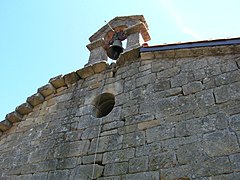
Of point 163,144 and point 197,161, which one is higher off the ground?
point 163,144

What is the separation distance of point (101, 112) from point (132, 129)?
982 mm

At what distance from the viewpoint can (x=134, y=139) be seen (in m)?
2.97

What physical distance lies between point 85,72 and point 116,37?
1.07 m

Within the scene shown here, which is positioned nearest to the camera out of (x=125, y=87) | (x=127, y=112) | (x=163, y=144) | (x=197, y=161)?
(x=197, y=161)

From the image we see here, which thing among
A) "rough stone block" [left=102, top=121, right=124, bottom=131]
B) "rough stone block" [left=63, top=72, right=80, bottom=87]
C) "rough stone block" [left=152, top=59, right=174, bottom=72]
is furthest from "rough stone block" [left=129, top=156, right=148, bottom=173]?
"rough stone block" [left=63, top=72, right=80, bottom=87]

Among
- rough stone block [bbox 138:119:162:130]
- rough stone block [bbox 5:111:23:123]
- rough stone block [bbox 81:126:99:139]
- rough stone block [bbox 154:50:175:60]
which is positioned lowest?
rough stone block [bbox 138:119:162:130]

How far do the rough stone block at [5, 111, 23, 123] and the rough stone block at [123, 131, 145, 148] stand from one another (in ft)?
7.96

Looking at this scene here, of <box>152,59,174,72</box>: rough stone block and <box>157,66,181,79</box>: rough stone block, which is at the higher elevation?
<box>152,59,174,72</box>: rough stone block

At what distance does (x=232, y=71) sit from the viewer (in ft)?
9.53

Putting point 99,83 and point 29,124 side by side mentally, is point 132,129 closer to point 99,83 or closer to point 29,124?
point 99,83

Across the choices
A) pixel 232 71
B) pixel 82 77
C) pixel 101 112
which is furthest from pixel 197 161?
pixel 82 77

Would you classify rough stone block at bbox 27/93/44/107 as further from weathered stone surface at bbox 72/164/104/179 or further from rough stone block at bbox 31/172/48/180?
weathered stone surface at bbox 72/164/104/179

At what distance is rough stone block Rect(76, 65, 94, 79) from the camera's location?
4.40 meters

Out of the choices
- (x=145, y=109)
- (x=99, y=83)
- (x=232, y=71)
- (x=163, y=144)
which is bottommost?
(x=163, y=144)
